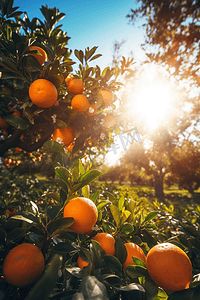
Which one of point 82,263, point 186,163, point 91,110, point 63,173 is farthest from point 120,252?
point 186,163

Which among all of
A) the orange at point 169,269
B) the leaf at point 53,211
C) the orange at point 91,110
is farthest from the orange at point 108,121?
the orange at point 169,269

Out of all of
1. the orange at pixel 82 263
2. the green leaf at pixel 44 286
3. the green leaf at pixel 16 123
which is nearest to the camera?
the green leaf at pixel 44 286

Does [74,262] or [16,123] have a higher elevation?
[16,123]

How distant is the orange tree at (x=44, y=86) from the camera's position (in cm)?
93

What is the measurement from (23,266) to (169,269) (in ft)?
1.62

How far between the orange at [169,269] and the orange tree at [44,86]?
0.89m

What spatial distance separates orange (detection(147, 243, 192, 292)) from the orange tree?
2.93ft

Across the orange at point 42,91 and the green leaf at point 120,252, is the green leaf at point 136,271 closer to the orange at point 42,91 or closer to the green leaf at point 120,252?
the green leaf at point 120,252

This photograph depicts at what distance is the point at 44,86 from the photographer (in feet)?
2.97

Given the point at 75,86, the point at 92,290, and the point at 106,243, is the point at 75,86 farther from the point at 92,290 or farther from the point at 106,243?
the point at 92,290

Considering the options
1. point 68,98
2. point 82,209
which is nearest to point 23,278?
point 82,209

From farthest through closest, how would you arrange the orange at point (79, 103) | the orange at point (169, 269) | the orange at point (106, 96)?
the orange at point (106, 96)
the orange at point (79, 103)
the orange at point (169, 269)

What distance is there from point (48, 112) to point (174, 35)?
504 centimetres

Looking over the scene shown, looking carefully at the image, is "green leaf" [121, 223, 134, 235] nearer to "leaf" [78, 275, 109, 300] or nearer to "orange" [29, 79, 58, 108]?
"leaf" [78, 275, 109, 300]
